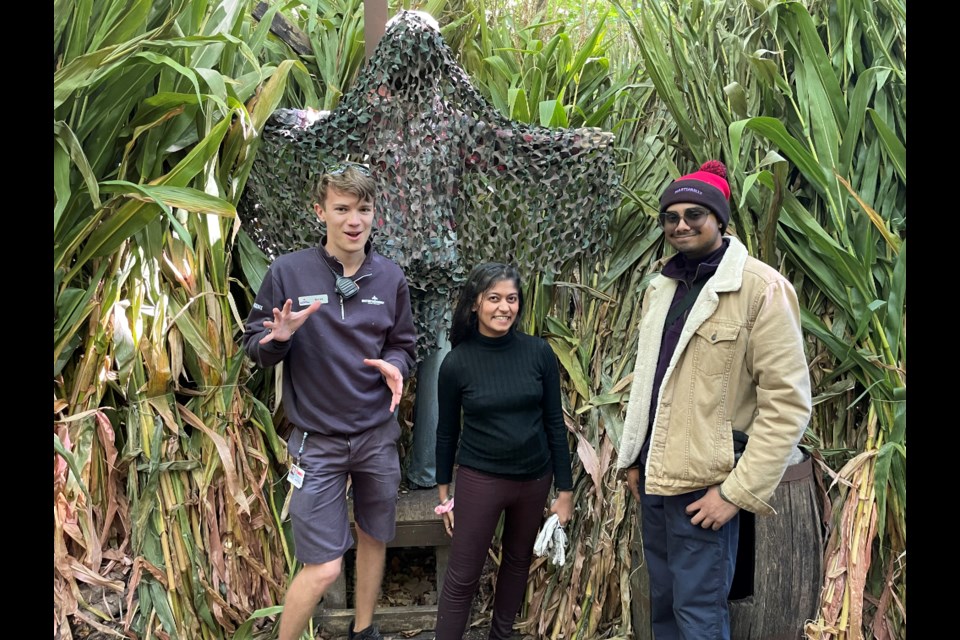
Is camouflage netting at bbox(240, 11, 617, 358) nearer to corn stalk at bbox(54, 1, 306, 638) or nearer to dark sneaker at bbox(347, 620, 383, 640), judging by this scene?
corn stalk at bbox(54, 1, 306, 638)

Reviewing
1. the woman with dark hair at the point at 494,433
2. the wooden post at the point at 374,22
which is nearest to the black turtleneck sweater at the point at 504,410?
the woman with dark hair at the point at 494,433

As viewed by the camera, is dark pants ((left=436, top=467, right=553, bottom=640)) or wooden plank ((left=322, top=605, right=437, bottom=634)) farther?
wooden plank ((left=322, top=605, right=437, bottom=634))

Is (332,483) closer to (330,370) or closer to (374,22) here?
(330,370)

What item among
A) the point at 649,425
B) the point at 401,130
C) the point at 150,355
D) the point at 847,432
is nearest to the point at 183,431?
the point at 150,355

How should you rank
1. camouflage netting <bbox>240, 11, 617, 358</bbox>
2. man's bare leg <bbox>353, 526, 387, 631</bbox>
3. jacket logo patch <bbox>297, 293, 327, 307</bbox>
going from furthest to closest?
camouflage netting <bbox>240, 11, 617, 358</bbox> → man's bare leg <bbox>353, 526, 387, 631</bbox> → jacket logo patch <bbox>297, 293, 327, 307</bbox>

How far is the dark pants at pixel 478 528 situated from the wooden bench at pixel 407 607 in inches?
16.1

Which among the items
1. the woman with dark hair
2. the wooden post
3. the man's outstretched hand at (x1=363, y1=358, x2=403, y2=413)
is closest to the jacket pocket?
the woman with dark hair

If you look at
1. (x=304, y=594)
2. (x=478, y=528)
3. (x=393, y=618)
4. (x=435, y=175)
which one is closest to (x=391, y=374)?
(x=478, y=528)

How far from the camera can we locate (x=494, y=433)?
2365 mm

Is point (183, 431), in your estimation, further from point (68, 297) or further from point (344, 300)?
point (344, 300)

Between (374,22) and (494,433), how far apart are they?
173 cm

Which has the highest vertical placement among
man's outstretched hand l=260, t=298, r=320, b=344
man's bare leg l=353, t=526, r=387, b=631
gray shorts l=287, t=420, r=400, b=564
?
man's outstretched hand l=260, t=298, r=320, b=344

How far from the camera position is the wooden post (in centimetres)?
288

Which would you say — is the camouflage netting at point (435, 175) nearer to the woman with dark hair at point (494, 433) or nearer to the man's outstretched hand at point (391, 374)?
the woman with dark hair at point (494, 433)
